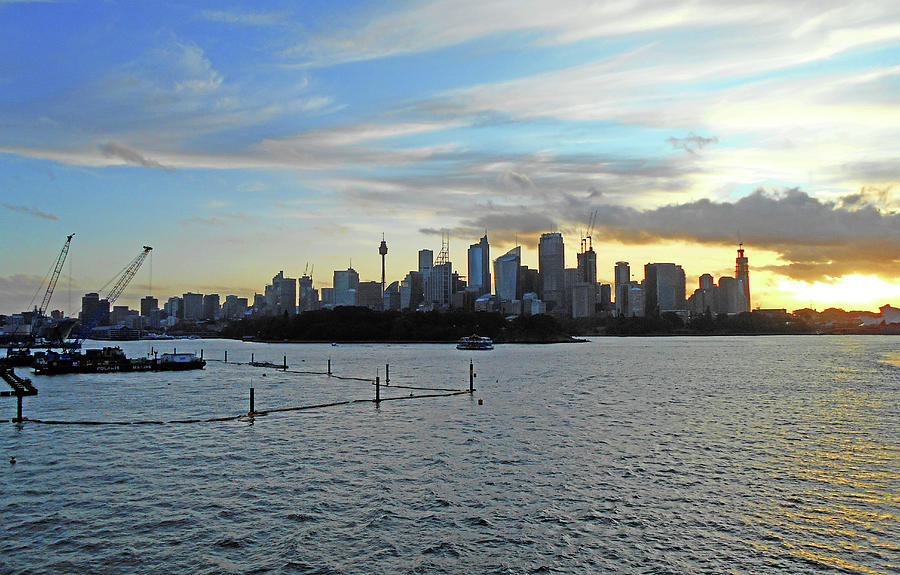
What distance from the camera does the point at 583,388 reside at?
93.2 metres

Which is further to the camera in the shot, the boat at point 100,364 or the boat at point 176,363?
the boat at point 176,363

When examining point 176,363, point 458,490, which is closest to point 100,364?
point 176,363

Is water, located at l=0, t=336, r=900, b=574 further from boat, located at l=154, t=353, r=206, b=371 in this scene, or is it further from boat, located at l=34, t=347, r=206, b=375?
boat, located at l=154, t=353, r=206, b=371

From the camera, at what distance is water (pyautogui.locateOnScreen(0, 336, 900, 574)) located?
1018 inches

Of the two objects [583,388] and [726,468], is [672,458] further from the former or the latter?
[583,388]

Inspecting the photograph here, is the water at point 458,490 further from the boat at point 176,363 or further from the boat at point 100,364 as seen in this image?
the boat at point 176,363

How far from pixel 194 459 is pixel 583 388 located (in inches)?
2431

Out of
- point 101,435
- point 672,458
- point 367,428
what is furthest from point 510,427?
point 101,435

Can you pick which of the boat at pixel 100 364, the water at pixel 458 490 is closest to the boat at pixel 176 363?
the boat at pixel 100 364

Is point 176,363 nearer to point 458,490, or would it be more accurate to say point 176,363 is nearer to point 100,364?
point 100,364

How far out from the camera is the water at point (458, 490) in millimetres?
25859

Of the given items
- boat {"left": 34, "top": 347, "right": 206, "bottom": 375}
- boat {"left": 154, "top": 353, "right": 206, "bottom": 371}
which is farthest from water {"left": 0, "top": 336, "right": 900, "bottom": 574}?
boat {"left": 154, "top": 353, "right": 206, "bottom": 371}

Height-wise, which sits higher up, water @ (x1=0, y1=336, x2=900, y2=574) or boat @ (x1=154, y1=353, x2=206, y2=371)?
boat @ (x1=154, y1=353, x2=206, y2=371)

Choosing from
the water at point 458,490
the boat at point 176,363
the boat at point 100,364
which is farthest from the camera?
the boat at point 176,363
